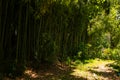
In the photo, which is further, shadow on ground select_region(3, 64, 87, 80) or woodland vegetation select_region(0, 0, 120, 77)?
woodland vegetation select_region(0, 0, 120, 77)

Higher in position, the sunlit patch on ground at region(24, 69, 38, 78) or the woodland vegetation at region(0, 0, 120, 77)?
the woodland vegetation at region(0, 0, 120, 77)

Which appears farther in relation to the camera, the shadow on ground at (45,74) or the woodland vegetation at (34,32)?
the woodland vegetation at (34,32)

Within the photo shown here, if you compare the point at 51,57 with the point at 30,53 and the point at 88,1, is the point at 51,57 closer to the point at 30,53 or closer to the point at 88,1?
the point at 30,53

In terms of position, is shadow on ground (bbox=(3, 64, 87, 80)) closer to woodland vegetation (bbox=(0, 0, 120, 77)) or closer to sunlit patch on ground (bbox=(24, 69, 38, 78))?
sunlit patch on ground (bbox=(24, 69, 38, 78))

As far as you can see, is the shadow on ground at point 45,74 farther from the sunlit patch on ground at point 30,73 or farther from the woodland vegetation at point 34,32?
the woodland vegetation at point 34,32

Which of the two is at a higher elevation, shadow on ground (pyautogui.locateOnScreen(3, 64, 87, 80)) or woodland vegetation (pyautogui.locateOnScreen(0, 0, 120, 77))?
woodland vegetation (pyautogui.locateOnScreen(0, 0, 120, 77))

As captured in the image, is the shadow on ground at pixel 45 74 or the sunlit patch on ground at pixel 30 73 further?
the sunlit patch on ground at pixel 30 73

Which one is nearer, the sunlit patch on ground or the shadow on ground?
the shadow on ground

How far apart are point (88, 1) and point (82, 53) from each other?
161 inches

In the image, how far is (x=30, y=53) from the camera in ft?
43.9

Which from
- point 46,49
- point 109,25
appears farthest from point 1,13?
point 109,25

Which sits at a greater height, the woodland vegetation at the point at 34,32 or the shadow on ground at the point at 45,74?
the woodland vegetation at the point at 34,32

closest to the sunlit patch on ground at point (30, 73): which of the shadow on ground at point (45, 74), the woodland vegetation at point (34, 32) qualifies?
the shadow on ground at point (45, 74)

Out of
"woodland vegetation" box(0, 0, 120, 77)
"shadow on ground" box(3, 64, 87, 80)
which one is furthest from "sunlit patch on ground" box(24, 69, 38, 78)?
"woodland vegetation" box(0, 0, 120, 77)
